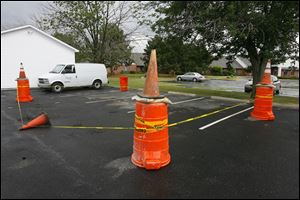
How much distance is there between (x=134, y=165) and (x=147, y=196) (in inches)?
43.1

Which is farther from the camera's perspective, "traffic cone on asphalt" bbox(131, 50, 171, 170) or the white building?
the white building

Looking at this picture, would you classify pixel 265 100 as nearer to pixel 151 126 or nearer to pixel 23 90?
pixel 151 126

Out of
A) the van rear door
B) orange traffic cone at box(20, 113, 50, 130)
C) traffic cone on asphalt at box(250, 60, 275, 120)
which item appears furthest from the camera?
the van rear door

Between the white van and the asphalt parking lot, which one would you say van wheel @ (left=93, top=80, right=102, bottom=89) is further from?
the asphalt parking lot

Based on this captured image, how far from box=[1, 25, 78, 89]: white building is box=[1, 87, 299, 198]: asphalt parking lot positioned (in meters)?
13.6

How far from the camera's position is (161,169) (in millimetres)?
4324

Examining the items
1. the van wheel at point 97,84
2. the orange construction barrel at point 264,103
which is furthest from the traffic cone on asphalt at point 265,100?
the van wheel at point 97,84

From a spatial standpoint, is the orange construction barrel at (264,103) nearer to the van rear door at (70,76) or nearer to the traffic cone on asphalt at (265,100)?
the traffic cone on asphalt at (265,100)

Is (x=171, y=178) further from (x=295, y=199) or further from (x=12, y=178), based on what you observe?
(x=12, y=178)

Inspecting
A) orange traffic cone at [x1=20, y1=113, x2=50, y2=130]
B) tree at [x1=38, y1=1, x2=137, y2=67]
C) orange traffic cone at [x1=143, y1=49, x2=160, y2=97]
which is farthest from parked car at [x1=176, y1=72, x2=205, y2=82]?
orange traffic cone at [x1=143, y1=49, x2=160, y2=97]

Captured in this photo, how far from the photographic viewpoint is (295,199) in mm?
3332

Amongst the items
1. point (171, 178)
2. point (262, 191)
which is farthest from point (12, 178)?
point (262, 191)

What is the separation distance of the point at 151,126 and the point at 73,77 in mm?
14393

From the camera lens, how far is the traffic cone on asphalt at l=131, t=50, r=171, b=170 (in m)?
4.37
